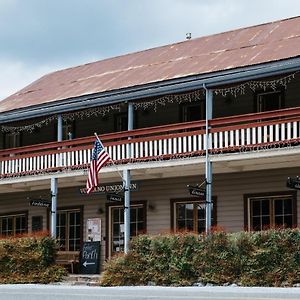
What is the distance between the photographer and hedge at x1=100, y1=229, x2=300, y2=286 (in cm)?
1752

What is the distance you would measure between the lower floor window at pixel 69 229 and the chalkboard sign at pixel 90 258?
1006 mm

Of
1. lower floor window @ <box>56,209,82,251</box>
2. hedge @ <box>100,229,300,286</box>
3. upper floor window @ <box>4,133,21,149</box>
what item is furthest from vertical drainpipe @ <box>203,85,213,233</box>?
upper floor window @ <box>4,133,21,149</box>

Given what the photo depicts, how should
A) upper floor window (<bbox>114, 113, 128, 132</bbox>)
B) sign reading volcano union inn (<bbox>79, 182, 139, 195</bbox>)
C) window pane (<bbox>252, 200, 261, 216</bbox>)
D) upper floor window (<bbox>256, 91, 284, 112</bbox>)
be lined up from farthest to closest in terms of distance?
upper floor window (<bbox>114, 113, 128, 132</bbox>) < sign reading volcano union inn (<bbox>79, 182, 139, 195</bbox>) < window pane (<bbox>252, 200, 261, 216</bbox>) < upper floor window (<bbox>256, 91, 284, 112</bbox>)

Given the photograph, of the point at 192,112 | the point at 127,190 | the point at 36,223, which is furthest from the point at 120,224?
the point at 192,112

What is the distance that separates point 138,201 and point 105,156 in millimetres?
4120

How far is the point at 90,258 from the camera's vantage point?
87.7 feet

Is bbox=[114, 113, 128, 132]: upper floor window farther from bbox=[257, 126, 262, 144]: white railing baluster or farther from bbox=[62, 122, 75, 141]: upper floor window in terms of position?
bbox=[257, 126, 262, 144]: white railing baluster

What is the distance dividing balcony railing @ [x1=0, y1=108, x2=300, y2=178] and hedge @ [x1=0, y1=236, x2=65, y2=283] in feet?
11.3

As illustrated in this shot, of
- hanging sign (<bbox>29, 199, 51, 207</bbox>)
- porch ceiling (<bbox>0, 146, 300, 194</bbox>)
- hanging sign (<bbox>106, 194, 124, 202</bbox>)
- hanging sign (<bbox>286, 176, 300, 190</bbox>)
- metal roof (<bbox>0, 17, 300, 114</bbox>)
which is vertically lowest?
hanging sign (<bbox>29, 199, 51, 207</bbox>)

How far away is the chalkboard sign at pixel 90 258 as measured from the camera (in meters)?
26.6

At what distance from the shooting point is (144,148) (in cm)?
2389

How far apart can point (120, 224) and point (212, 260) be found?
28.9ft

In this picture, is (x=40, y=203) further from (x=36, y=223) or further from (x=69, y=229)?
(x=36, y=223)

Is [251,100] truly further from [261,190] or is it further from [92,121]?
[92,121]
